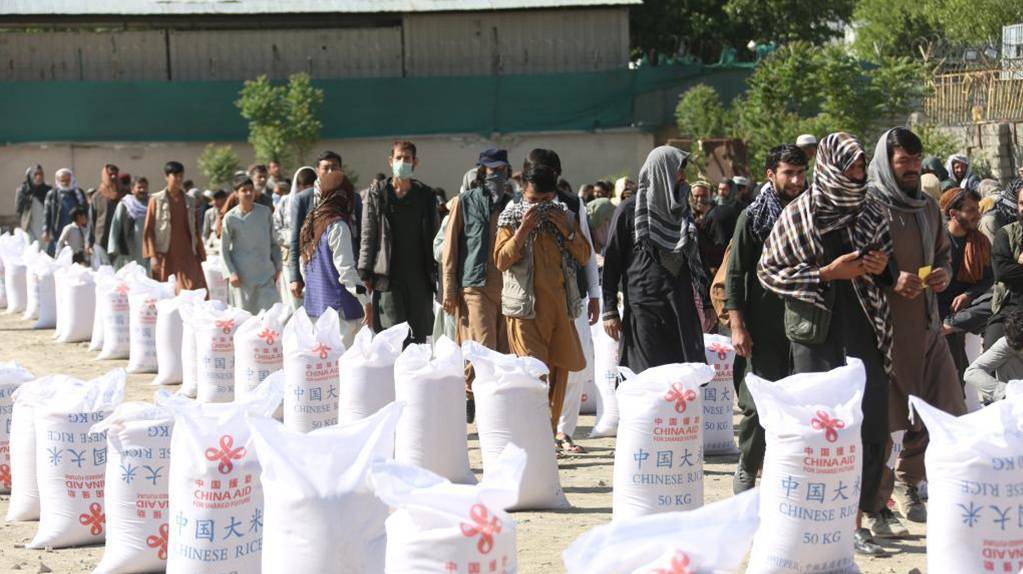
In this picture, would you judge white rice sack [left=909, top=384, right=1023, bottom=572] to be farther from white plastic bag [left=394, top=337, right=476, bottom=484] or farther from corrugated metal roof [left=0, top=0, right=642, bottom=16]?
corrugated metal roof [left=0, top=0, right=642, bottom=16]

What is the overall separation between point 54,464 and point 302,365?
1.81 metres

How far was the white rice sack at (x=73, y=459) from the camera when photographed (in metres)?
6.46

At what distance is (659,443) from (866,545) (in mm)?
871

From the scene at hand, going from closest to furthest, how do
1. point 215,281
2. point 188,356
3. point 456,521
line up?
point 456,521
point 188,356
point 215,281

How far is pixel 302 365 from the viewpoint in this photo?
816cm

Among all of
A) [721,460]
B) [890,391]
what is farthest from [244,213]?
[890,391]

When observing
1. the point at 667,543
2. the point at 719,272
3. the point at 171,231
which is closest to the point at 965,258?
the point at 719,272

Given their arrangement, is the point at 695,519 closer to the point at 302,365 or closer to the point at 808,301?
the point at 808,301

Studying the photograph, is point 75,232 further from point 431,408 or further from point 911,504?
point 911,504

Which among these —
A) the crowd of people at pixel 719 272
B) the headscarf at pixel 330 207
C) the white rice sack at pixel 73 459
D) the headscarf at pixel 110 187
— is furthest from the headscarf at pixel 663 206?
the headscarf at pixel 110 187

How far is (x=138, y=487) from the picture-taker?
6.00 metres

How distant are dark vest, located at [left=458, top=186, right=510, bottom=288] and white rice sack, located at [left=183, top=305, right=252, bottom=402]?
2.26 meters

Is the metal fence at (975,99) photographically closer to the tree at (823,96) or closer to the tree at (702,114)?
the tree at (823,96)

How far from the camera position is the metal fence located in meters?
26.1
